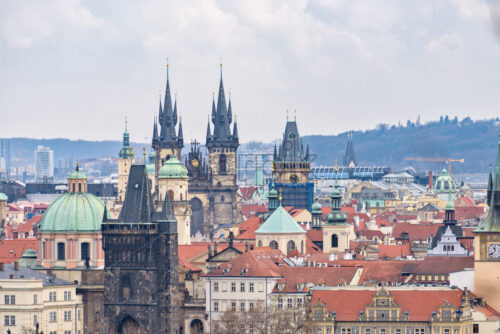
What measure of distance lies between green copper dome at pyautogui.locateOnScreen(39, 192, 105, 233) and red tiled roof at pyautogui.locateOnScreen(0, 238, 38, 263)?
11992mm

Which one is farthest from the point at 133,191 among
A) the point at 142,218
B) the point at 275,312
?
the point at 275,312

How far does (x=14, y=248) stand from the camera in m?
146

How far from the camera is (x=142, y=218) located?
123 m

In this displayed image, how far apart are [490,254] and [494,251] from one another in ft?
1.06

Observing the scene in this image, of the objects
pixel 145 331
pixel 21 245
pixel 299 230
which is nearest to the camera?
pixel 145 331

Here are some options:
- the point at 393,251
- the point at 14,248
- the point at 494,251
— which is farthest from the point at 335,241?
the point at 494,251

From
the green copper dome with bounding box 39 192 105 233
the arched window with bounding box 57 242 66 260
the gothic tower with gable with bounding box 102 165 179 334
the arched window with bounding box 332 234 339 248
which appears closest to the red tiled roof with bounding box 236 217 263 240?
the arched window with bounding box 332 234 339 248

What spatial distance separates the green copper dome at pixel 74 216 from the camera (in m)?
128

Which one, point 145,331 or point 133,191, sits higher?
point 133,191

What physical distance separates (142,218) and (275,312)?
1510cm

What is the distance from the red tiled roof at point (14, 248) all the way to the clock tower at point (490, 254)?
37738 millimetres

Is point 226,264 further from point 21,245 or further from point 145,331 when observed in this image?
point 21,245

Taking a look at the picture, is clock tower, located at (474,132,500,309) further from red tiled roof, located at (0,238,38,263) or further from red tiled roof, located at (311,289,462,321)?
red tiled roof, located at (0,238,38,263)

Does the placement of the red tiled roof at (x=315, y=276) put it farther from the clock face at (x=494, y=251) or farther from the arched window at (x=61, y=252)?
the arched window at (x=61, y=252)
